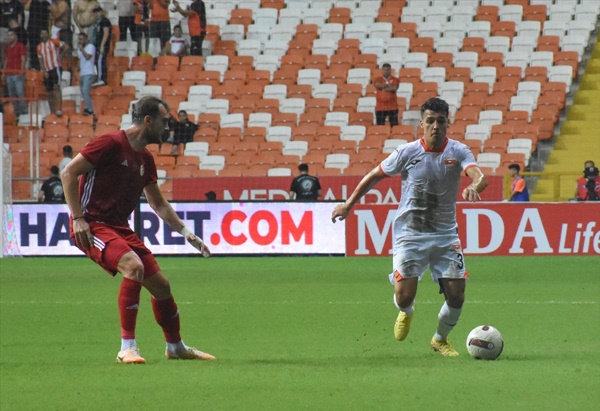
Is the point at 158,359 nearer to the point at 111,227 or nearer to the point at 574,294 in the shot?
the point at 111,227

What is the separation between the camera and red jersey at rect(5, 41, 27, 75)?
28.2 metres

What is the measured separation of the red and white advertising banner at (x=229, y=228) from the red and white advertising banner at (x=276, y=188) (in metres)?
1.47

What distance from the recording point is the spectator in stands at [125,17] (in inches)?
1179

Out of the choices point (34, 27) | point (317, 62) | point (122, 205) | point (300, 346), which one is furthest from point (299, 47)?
point (122, 205)

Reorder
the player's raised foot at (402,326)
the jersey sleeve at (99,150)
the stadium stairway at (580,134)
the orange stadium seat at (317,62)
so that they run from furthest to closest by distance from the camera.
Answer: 1. the orange stadium seat at (317,62)
2. the stadium stairway at (580,134)
3. the player's raised foot at (402,326)
4. the jersey sleeve at (99,150)

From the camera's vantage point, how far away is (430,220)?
28.9 ft

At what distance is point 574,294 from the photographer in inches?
570

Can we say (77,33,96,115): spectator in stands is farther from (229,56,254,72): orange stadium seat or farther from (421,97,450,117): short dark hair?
(421,97,450,117): short dark hair

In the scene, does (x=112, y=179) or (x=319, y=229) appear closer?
(x=112, y=179)

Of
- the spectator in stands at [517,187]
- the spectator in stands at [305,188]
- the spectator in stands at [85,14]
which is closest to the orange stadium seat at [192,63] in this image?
the spectator in stands at [85,14]

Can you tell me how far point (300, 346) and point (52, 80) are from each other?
812 inches

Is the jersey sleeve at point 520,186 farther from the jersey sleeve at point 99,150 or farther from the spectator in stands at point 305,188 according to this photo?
the jersey sleeve at point 99,150

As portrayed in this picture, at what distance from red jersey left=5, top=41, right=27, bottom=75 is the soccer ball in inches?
854

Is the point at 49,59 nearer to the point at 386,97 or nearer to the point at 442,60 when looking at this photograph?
the point at 386,97
